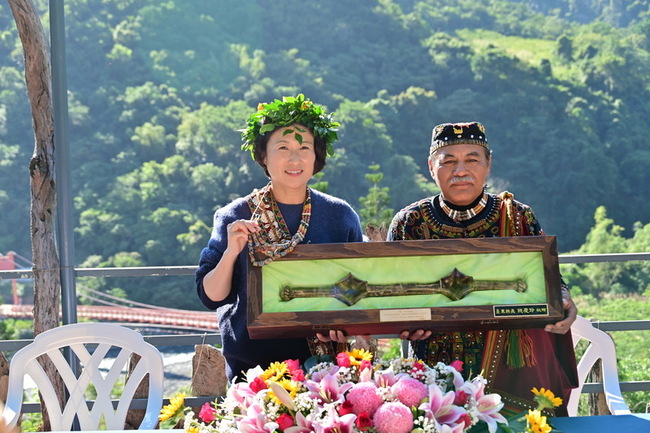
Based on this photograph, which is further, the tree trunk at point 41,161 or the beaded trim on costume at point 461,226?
the tree trunk at point 41,161

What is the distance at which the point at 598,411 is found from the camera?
442cm

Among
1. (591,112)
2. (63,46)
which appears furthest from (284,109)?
(591,112)

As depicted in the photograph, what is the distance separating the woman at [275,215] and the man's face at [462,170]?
337 millimetres

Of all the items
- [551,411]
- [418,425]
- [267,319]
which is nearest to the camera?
[418,425]

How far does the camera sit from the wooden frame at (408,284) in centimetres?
227

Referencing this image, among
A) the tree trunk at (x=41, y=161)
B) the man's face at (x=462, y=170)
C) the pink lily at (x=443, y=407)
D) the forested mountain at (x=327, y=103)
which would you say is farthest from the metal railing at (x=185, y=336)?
the forested mountain at (x=327, y=103)

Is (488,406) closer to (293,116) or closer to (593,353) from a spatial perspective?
(293,116)

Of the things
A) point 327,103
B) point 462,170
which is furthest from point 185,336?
point 327,103

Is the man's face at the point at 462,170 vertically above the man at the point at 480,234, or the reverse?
the man's face at the point at 462,170

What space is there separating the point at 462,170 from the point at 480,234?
8.2 inches

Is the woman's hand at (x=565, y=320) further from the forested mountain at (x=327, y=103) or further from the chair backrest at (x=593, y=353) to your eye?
the forested mountain at (x=327, y=103)

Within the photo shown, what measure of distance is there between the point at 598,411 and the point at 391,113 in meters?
30.9

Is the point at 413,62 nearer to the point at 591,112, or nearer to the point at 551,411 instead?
the point at 591,112

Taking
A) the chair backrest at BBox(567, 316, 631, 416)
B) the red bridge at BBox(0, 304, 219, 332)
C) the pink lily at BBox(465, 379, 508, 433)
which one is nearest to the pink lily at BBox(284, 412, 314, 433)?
the pink lily at BBox(465, 379, 508, 433)
